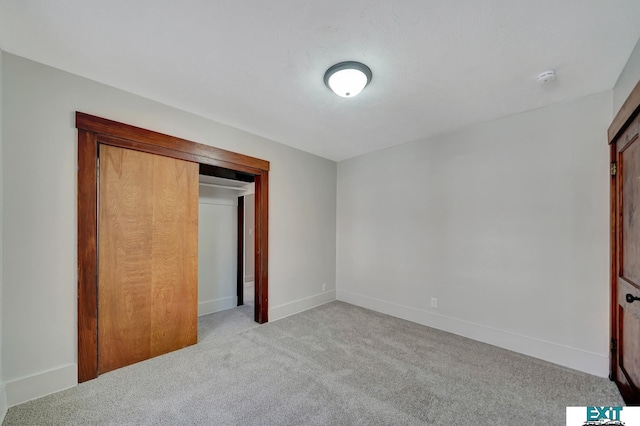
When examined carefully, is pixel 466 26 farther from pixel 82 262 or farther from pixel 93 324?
pixel 93 324

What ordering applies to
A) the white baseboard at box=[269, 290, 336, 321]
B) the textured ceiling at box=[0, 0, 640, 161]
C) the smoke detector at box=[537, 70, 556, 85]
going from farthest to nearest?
the white baseboard at box=[269, 290, 336, 321] → the smoke detector at box=[537, 70, 556, 85] → the textured ceiling at box=[0, 0, 640, 161]

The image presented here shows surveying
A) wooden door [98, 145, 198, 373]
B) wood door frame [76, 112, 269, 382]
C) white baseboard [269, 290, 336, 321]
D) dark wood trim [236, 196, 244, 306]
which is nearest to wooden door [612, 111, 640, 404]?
white baseboard [269, 290, 336, 321]

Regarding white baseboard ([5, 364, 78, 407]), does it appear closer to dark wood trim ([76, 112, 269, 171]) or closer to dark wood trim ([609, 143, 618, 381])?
dark wood trim ([76, 112, 269, 171])

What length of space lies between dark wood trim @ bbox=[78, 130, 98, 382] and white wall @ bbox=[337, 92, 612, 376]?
10.9 feet

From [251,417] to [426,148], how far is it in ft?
11.3

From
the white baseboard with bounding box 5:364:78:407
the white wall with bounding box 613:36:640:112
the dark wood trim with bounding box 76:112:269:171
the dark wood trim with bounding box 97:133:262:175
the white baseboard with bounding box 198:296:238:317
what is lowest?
the white baseboard with bounding box 198:296:238:317

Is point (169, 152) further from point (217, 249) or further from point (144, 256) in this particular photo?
point (217, 249)

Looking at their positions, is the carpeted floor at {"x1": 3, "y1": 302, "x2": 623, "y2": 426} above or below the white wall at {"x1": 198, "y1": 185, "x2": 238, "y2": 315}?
below

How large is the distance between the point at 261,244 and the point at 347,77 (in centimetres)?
235

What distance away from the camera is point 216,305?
158 inches

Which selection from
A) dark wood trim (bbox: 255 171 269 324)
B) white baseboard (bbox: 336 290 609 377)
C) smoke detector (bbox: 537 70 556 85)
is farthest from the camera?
dark wood trim (bbox: 255 171 269 324)

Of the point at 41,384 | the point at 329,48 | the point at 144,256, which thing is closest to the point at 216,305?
the point at 144,256

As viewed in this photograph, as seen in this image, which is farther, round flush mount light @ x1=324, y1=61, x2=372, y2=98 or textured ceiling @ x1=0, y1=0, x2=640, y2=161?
round flush mount light @ x1=324, y1=61, x2=372, y2=98

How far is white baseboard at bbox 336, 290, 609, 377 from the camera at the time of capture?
2.30 meters
